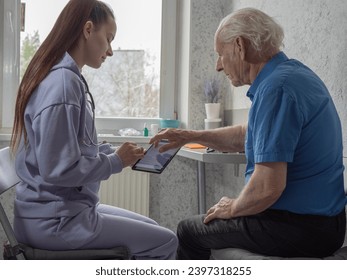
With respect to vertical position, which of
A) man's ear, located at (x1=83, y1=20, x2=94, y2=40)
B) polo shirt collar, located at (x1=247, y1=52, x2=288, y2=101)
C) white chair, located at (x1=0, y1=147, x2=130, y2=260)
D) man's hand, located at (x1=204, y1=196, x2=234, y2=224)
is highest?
man's ear, located at (x1=83, y1=20, x2=94, y2=40)

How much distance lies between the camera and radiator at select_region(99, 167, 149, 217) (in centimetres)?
279

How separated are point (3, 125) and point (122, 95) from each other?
0.76 meters

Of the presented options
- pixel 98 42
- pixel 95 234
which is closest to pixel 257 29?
pixel 98 42

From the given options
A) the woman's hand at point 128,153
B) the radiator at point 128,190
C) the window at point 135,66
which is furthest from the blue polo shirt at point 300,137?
the window at point 135,66

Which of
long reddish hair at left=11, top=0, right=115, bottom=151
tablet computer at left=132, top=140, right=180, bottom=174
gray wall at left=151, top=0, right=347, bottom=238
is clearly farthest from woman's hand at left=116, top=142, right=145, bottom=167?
gray wall at left=151, top=0, right=347, bottom=238

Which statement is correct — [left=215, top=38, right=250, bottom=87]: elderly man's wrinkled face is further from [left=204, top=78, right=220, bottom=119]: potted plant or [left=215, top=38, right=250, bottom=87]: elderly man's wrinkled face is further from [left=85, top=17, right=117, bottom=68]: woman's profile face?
[left=204, top=78, right=220, bottom=119]: potted plant

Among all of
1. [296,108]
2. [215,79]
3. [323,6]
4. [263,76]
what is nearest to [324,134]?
[296,108]

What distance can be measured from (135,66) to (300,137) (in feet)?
6.52

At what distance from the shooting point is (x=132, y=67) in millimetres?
3010

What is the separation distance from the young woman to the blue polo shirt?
0.37 meters

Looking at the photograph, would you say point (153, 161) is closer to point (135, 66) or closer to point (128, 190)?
point (128, 190)

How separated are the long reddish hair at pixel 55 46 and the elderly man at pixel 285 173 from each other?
0.44m

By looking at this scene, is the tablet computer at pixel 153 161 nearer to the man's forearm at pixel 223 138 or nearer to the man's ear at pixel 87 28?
the man's forearm at pixel 223 138

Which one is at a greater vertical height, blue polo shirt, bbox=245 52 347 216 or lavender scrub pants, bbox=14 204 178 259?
blue polo shirt, bbox=245 52 347 216
